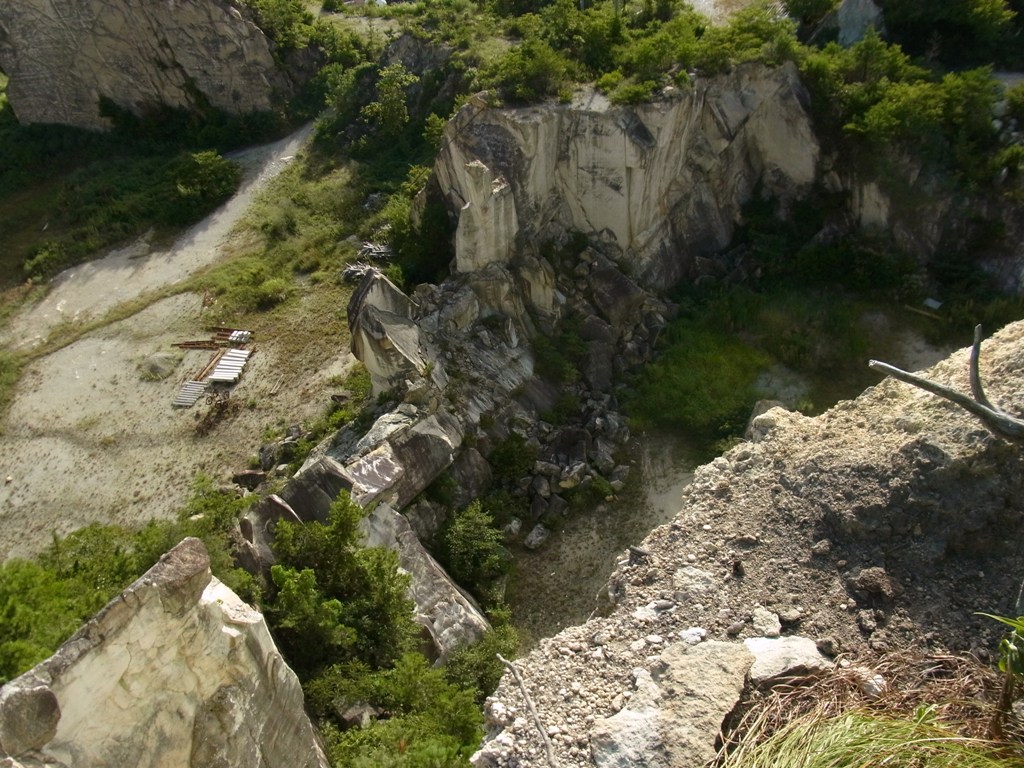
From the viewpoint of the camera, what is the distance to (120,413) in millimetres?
20469

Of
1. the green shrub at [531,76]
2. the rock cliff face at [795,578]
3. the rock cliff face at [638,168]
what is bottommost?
the rock cliff face at [795,578]

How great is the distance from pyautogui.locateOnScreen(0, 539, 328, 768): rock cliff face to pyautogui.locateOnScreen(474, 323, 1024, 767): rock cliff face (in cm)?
296

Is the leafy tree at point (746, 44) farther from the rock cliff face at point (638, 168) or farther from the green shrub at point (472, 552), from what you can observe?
the green shrub at point (472, 552)

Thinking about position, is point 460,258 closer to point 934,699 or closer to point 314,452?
point 314,452

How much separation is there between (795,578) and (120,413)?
17.5 metres

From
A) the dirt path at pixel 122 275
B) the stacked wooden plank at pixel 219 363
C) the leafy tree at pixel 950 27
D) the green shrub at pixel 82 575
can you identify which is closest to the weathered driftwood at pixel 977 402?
the green shrub at pixel 82 575

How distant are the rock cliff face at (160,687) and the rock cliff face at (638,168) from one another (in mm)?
12863

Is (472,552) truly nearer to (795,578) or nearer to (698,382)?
(795,578)

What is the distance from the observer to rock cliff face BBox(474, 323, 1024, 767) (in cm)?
959

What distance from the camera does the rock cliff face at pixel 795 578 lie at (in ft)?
31.5

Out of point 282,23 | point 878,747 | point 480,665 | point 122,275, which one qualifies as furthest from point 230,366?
point 878,747

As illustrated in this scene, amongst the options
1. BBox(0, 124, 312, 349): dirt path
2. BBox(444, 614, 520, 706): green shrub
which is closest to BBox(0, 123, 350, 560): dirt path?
BBox(0, 124, 312, 349): dirt path

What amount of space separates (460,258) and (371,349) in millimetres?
4139

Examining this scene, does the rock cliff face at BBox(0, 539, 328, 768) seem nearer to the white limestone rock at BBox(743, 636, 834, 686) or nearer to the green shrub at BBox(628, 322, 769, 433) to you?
the white limestone rock at BBox(743, 636, 834, 686)
